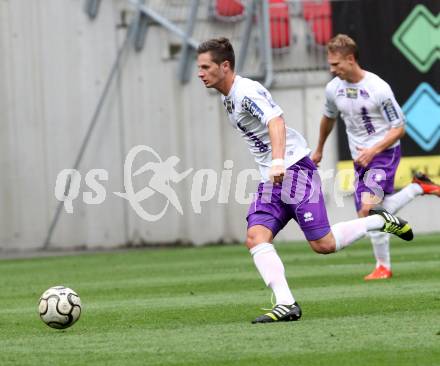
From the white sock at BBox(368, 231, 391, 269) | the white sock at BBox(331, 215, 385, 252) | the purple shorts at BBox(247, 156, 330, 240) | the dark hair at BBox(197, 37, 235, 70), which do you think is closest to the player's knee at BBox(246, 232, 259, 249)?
the purple shorts at BBox(247, 156, 330, 240)

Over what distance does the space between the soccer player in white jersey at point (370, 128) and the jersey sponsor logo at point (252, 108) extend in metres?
3.06

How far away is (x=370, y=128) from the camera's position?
37.7ft

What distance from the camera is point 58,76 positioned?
1952 cm

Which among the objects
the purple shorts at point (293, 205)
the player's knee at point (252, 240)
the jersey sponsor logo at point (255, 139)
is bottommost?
the player's knee at point (252, 240)

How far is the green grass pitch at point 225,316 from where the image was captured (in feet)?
21.1

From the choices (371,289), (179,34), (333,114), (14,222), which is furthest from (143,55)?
(371,289)

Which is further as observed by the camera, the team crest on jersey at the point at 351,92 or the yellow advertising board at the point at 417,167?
the yellow advertising board at the point at 417,167

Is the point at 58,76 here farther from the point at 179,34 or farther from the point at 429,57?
the point at 429,57

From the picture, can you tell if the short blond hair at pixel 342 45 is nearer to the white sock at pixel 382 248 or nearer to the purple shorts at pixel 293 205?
the white sock at pixel 382 248

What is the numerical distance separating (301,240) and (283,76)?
2599 mm

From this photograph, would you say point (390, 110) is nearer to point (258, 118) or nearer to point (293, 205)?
point (293, 205)

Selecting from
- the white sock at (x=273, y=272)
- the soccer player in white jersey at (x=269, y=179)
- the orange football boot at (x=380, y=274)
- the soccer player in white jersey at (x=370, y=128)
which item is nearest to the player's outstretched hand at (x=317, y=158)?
the soccer player in white jersey at (x=370, y=128)

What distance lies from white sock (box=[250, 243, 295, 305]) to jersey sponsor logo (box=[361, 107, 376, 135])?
3.66 meters

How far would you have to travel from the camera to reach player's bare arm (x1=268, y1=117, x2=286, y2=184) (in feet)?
24.9
